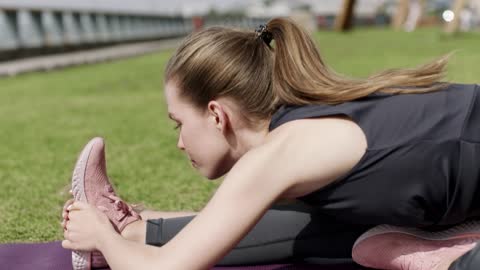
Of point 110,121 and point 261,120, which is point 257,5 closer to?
point 110,121

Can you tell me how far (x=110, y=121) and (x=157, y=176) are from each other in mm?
2624

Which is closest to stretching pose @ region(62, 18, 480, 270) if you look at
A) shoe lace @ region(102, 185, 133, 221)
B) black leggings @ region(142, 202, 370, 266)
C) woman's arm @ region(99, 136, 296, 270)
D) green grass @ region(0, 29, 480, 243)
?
woman's arm @ region(99, 136, 296, 270)

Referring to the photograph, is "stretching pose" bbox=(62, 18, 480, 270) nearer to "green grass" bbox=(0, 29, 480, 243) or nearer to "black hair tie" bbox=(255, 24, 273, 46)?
"black hair tie" bbox=(255, 24, 273, 46)

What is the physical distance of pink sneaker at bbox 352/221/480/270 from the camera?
A: 2.00 m

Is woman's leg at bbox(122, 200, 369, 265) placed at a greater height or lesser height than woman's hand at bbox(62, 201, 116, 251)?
lesser

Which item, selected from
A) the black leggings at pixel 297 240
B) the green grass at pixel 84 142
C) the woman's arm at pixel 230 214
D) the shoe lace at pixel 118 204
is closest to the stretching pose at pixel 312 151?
the woman's arm at pixel 230 214

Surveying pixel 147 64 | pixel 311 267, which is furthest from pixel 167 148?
pixel 147 64

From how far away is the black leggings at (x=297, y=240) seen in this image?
2314mm

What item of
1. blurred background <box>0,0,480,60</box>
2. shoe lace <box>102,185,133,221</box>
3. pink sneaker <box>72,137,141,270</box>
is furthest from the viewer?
blurred background <box>0,0,480,60</box>

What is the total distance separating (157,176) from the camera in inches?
162

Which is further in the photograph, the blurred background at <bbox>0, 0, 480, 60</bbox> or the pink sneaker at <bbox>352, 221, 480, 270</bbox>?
the blurred background at <bbox>0, 0, 480, 60</bbox>

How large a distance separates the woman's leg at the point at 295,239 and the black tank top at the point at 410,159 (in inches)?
15.2

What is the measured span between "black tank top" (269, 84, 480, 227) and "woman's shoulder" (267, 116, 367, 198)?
0.07 feet

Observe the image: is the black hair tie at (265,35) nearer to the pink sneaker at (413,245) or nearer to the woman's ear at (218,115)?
the woman's ear at (218,115)
